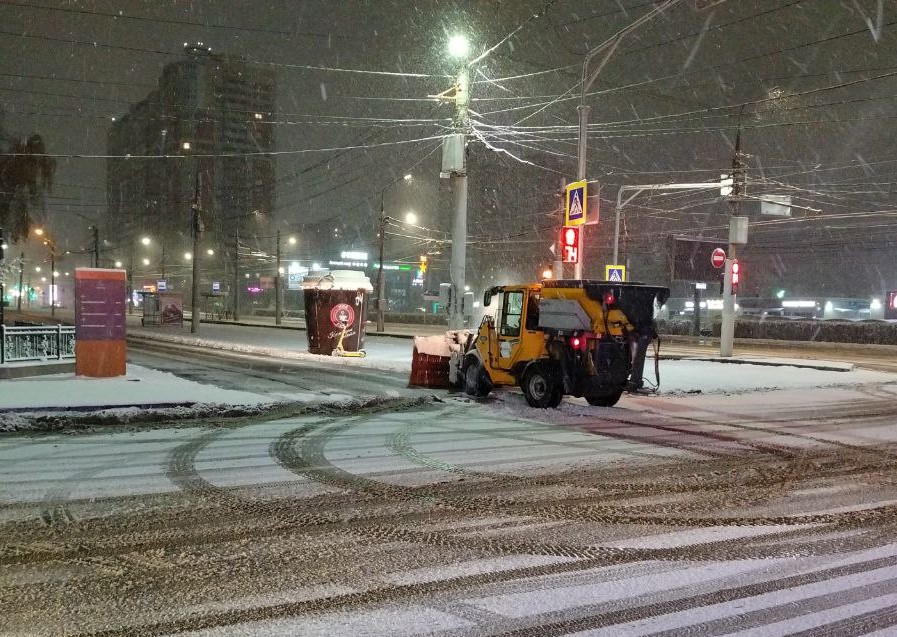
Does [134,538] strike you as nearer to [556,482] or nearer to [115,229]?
[556,482]

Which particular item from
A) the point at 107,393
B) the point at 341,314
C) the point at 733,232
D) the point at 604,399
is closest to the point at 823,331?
the point at 733,232

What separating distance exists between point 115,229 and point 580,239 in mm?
133651

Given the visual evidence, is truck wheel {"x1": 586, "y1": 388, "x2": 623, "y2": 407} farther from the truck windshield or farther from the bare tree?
the bare tree

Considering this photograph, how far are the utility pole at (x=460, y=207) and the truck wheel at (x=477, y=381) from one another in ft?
16.1

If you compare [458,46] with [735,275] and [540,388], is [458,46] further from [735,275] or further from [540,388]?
[735,275]

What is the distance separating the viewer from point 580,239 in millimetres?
18000

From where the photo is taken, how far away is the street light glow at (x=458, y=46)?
1955cm

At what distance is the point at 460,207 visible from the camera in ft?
66.7

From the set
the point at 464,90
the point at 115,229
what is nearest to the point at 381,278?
the point at 464,90

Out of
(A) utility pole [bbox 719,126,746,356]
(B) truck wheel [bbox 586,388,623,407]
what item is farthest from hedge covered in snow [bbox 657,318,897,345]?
(B) truck wheel [bbox 586,388,623,407]

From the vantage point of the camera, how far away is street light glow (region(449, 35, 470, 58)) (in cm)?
1955

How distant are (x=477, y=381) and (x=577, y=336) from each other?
8.76ft

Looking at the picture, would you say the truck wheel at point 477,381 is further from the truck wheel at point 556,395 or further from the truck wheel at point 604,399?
the truck wheel at point 604,399

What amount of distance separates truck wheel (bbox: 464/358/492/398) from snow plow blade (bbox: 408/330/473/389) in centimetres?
119
